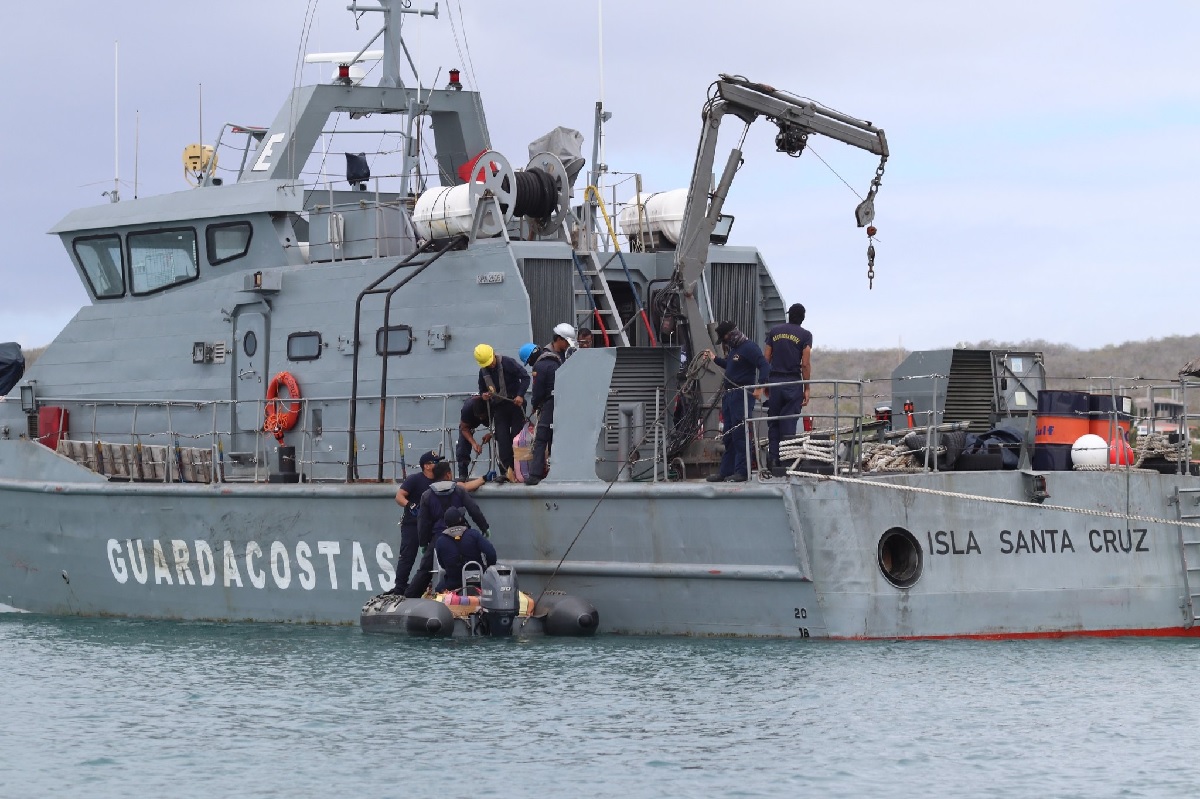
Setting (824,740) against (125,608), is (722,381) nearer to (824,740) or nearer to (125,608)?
(824,740)

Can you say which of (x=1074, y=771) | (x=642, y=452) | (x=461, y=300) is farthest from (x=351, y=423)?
(x=1074, y=771)

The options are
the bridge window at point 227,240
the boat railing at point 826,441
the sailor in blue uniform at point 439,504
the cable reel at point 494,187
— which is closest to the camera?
the boat railing at point 826,441

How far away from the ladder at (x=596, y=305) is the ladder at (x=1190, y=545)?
4536 millimetres

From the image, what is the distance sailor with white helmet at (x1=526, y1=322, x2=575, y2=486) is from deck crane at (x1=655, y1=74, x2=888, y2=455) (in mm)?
1240

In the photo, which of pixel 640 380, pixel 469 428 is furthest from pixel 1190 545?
pixel 469 428

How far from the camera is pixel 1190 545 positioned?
12766 mm

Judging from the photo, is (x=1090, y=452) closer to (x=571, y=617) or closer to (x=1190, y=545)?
(x=1190, y=545)

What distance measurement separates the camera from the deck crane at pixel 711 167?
46.3 feet

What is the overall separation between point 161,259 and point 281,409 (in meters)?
2.18

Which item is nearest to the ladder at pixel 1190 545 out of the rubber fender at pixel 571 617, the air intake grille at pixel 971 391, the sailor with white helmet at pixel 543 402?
the air intake grille at pixel 971 391

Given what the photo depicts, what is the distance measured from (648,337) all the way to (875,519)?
3403 mm

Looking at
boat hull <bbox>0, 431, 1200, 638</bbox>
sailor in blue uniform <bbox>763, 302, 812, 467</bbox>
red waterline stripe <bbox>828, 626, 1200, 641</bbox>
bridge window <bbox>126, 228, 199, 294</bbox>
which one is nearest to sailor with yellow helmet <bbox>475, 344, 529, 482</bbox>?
boat hull <bbox>0, 431, 1200, 638</bbox>

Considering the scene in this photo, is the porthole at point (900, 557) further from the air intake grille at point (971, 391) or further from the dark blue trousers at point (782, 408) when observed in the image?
the air intake grille at point (971, 391)

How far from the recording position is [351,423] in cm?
1421
